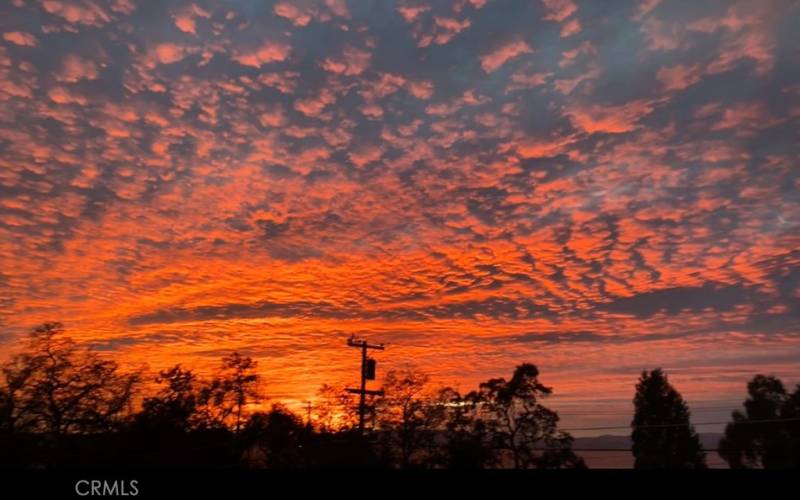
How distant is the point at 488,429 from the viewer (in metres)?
44.7

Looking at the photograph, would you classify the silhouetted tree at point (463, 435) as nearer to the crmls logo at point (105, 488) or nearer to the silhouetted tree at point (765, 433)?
the silhouetted tree at point (765, 433)

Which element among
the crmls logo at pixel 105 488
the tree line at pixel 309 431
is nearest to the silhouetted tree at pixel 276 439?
the tree line at pixel 309 431

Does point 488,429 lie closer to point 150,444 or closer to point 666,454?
point 666,454

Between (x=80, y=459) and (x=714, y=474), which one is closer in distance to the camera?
(x=714, y=474)

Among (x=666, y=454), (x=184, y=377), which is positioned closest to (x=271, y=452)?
(x=184, y=377)

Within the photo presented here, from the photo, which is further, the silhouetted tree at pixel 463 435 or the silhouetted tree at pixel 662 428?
the silhouetted tree at pixel 662 428

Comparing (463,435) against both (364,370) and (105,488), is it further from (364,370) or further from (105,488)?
(105,488)

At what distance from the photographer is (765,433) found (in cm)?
4219

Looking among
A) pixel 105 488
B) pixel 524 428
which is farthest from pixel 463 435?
pixel 105 488

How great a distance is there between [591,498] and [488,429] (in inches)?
1633

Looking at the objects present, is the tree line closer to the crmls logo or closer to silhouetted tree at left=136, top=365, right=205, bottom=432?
silhouetted tree at left=136, top=365, right=205, bottom=432

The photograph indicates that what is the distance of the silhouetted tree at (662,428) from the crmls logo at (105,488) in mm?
45702

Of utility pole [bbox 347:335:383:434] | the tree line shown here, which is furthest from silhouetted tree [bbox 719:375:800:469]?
utility pole [bbox 347:335:383:434]

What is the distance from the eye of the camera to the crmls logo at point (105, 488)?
6.27 metres
